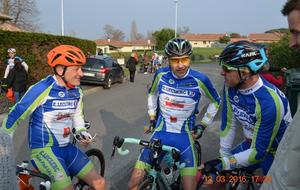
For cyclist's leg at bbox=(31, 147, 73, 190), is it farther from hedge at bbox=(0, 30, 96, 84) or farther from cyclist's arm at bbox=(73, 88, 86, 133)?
hedge at bbox=(0, 30, 96, 84)

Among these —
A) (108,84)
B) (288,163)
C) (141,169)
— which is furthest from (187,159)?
(108,84)

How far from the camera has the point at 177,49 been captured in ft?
14.2

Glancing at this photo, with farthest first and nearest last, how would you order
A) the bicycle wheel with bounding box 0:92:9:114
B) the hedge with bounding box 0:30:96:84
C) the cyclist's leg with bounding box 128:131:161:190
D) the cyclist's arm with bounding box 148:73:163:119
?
the hedge with bounding box 0:30:96:84 < the bicycle wheel with bounding box 0:92:9:114 < the cyclist's arm with bounding box 148:73:163:119 < the cyclist's leg with bounding box 128:131:161:190

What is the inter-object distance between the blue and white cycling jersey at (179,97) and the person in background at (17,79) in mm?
8752

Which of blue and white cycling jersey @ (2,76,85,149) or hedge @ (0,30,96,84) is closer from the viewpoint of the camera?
blue and white cycling jersey @ (2,76,85,149)

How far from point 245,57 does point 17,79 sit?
10.2 m

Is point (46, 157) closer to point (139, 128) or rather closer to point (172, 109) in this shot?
point (172, 109)

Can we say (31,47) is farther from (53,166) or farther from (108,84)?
(53,166)

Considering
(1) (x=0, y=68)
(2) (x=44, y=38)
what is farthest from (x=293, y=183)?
(2) (x=44, y=38)

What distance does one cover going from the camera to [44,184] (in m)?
3.07

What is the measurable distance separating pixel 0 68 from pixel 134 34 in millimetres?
133694

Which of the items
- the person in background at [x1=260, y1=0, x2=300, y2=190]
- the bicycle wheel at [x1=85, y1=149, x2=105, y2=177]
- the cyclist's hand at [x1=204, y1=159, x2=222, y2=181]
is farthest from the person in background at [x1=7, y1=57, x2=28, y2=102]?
the person in background at [x1=260, y1=0, x2=300, y2=190]

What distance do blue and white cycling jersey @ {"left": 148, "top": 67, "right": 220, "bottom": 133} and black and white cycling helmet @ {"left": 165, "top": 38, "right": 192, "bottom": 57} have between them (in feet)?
0.79

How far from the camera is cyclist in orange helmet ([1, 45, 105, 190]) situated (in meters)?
3.72
